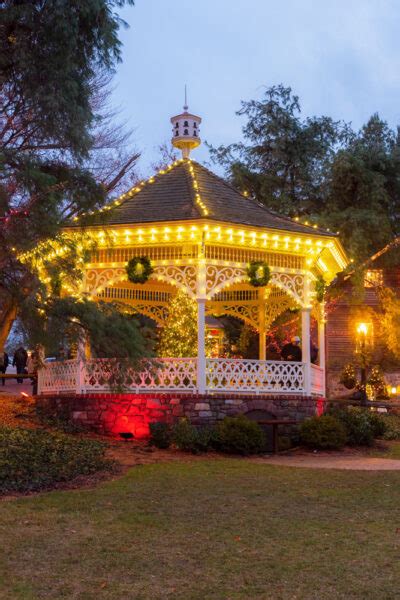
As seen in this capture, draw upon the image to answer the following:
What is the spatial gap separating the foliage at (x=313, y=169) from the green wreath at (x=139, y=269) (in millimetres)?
13209

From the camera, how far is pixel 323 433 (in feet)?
47.8

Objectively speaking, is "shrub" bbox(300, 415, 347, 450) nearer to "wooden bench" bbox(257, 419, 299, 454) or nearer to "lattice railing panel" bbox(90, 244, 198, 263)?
"wooden bench" bbox(257, 419, 299, 454)

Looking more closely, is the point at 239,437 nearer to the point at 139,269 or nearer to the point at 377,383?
the point at 139,269

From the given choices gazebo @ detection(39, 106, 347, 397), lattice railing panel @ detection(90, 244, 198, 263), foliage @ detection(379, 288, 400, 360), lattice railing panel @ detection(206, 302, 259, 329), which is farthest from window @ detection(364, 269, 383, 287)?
lattice railing panel @ detection(90, 244, 198, 263)

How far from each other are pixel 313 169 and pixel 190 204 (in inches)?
568

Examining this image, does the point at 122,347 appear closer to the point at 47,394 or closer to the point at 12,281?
the point at 12,281

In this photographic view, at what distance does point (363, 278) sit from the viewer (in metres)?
24.0

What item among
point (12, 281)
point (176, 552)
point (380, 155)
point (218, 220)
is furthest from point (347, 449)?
point (380, 155)

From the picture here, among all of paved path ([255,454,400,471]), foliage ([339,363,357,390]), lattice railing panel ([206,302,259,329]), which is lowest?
paved path ([255,454,400,471])

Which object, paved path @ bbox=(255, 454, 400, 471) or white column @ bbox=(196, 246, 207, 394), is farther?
white column @ bbox=(196, 246, 207, 394)

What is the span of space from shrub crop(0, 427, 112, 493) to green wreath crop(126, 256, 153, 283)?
3.47m

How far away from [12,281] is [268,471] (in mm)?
4995

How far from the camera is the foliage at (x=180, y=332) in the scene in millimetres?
16812

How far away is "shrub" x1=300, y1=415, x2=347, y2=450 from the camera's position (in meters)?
14.5
